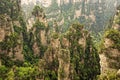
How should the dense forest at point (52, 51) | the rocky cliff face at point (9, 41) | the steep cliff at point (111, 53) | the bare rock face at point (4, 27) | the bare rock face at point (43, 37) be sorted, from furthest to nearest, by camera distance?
the bare rock face at point (43, 37) → the rocky cliff face at point (9, 41) → the bare rock face at point (4, 27) → the dense forest at point (52, 51) → the steep cliff at point (111, 53)

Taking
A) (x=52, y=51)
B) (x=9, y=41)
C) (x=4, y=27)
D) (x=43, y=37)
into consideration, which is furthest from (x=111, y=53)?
(x=43, y=37)

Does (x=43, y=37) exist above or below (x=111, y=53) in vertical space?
below

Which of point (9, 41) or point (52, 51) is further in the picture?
point (9, 41)

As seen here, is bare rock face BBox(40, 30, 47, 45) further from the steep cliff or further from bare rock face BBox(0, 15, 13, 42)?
the steep cliff

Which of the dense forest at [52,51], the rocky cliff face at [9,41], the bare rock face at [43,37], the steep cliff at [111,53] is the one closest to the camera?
the steep cliff at [111,53]

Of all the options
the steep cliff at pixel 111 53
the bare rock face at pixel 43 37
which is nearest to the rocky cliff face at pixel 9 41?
the bare rock face at pixel 43 37

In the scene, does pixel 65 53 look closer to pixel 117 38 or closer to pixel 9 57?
pixel 117 38

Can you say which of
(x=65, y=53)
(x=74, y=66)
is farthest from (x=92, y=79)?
(x=65, y=53)

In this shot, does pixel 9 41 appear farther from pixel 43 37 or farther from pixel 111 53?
pixel 111 53

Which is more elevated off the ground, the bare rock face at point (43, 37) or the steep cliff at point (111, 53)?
the steep cliff at point (111, 53)

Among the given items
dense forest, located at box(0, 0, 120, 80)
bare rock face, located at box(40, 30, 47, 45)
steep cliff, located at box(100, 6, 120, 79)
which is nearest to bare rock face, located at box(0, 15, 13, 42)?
dense forest, located at box(0, 0, 120, 80)

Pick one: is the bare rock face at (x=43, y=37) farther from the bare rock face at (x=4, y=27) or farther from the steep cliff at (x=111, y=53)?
the steep cliff at (x=111, y=53)
